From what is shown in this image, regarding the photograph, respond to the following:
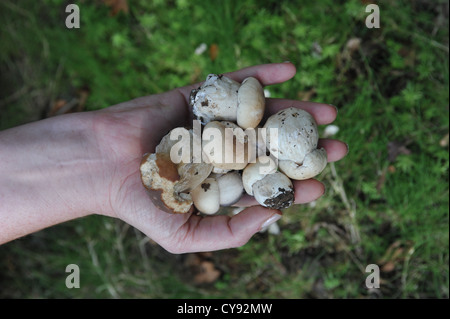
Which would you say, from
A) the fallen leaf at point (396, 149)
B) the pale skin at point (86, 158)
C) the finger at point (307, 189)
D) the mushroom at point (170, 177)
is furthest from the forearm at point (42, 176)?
A: the fallen leaf at point (396, 149)

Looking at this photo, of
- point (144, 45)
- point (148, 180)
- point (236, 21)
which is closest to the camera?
point (148, 180)

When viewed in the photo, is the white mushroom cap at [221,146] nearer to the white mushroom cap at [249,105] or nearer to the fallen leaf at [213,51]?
the white mushroom cap at [249,105]

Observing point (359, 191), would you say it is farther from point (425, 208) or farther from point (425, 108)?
point (425, 108)

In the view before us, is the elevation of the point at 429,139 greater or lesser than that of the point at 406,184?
greater

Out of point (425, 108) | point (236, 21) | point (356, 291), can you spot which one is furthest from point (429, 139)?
point (236, 21)

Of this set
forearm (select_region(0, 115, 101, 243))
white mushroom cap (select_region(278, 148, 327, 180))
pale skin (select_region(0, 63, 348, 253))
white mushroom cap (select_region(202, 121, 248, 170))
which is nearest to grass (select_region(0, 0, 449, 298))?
pale skin (select_region(0, 63, 348, 253))

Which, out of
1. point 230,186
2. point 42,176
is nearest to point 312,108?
point 230,186

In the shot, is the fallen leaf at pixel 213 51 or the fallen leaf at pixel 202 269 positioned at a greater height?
the fallen leaf at pixel 213 51
